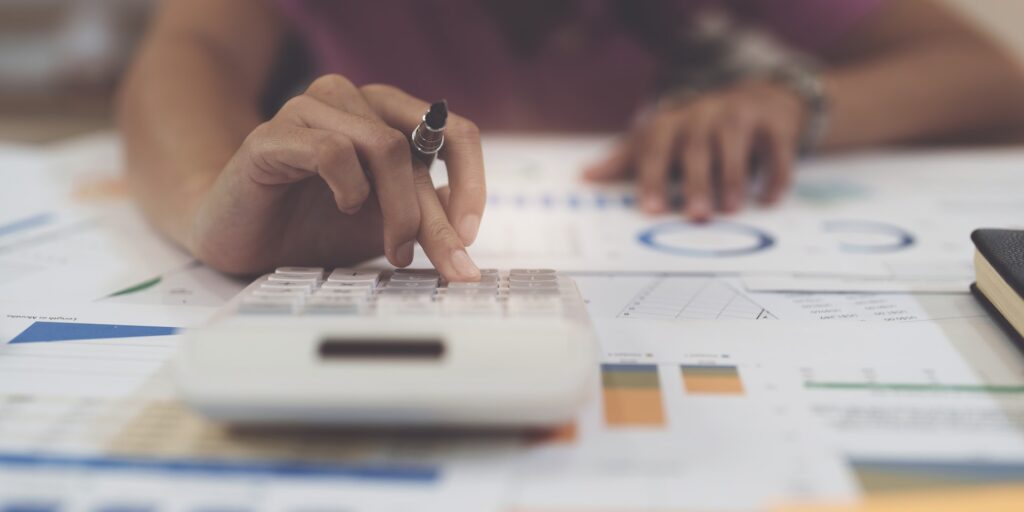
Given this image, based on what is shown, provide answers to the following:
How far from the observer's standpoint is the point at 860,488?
0.22 metres

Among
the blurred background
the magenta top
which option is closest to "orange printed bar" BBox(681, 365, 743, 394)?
the magenta top

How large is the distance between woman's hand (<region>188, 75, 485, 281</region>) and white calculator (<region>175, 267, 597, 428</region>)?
7 cm

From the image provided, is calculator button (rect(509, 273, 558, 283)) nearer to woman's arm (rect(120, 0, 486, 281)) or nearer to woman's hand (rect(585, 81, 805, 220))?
woman's arm (rect(120, 0, 486, 281))

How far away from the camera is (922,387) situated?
27 centimetres

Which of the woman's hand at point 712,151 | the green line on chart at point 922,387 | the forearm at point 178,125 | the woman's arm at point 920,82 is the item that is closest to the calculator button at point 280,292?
the forearm at point 178,125

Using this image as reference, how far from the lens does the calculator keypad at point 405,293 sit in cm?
26

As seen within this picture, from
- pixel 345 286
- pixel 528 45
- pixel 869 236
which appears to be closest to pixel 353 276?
pixel 345 286

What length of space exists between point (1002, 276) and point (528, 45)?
55cm

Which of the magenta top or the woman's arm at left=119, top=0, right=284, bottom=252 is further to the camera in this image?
the magenta top

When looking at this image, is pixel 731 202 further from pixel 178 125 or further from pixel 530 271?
pixel 178 125

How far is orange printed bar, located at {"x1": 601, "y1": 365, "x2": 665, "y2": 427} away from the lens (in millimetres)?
251

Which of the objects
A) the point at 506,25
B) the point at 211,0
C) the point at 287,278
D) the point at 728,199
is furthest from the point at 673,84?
the point at 287,278

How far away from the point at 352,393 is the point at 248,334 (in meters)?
0.05

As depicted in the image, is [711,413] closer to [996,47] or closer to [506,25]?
[506,25]
